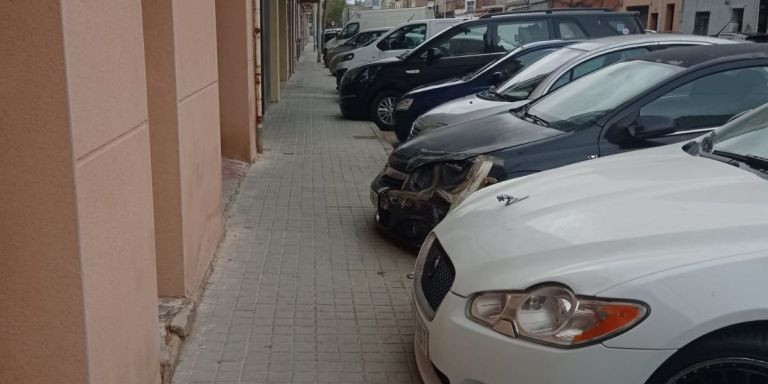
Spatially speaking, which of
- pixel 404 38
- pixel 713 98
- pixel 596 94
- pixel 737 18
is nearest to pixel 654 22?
pixel 737 18

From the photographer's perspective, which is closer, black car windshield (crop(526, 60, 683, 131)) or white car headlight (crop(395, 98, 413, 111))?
black car windshield (crop(526, 60, 683, 131))

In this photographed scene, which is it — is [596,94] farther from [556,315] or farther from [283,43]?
[283,43]

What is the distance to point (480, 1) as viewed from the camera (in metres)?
61.6

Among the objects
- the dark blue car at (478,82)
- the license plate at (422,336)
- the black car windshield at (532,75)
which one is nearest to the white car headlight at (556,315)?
the license plate at (422,336)

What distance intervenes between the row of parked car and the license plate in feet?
0.06

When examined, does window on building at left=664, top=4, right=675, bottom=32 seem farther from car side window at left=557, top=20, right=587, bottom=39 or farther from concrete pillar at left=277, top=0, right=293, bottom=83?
car side window at left=557, top=20, right=587, bottom=39

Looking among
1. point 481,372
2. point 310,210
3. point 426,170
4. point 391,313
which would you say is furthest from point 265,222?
point 481,372

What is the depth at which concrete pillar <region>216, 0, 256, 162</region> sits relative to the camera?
363 inches

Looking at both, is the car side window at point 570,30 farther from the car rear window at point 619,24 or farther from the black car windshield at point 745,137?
the black car windshield at point 745,137

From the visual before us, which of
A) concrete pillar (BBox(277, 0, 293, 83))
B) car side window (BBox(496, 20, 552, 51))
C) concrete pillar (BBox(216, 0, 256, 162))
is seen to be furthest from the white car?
concrete pillar (BBox(277, 0, 293, 83))

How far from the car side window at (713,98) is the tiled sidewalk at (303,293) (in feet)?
7.42

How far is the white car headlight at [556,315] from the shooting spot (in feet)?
8.96

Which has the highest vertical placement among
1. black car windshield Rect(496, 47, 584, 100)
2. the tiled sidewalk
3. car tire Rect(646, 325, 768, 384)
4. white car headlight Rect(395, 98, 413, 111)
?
black car windshield Rect(496, 47, 584, 100)

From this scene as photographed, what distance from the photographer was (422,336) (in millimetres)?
3551
